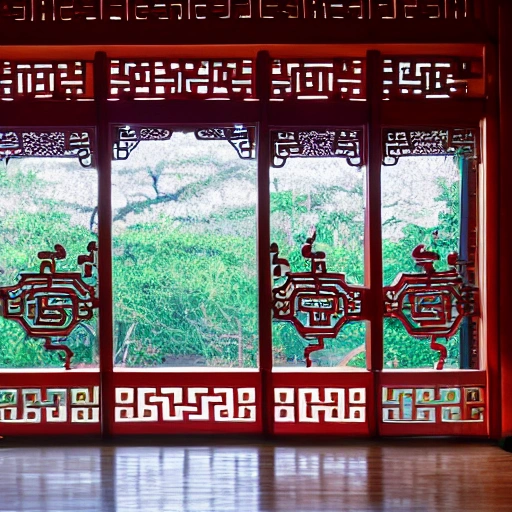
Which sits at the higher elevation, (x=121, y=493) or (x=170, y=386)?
(x=170, y=386)

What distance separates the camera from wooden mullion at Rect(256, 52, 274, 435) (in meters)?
3.51

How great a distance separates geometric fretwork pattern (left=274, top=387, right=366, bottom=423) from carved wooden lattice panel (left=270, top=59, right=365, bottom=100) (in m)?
1.63

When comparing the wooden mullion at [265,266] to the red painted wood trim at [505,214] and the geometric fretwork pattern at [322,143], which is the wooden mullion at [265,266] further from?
the red painted wood trim at [505,214]

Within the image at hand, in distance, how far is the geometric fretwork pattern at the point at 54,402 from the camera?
3.54m

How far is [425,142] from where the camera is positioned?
3.55 m

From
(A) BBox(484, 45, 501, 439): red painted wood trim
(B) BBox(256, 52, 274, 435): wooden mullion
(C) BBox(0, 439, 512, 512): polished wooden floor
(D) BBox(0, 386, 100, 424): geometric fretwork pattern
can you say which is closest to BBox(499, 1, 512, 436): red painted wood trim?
(A) BBox(484, 45, 501, 439): red painted wood trim

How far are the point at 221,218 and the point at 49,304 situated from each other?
107 centimetres

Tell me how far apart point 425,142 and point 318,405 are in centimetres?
158

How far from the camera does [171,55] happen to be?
357 centimetres
